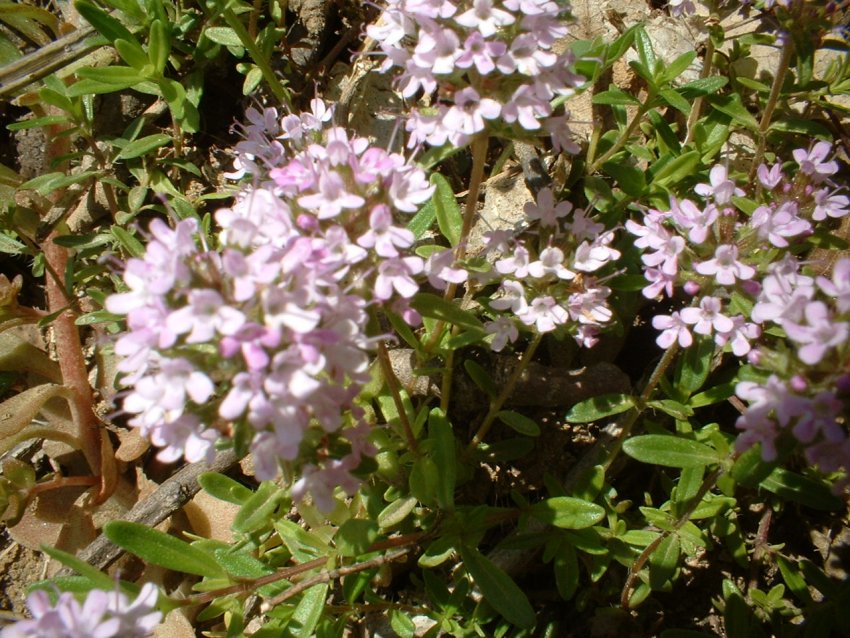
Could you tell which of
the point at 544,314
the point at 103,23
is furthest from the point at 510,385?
the point at 103,23

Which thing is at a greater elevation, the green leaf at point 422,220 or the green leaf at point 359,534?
the green leaf at point 422,220

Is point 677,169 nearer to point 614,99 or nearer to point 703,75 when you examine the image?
point 614,99

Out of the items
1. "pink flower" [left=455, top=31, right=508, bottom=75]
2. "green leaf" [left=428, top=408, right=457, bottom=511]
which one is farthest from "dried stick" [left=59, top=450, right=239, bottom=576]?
Answer: "pink flower" [left=455, top=31, right=508, bottom=75]

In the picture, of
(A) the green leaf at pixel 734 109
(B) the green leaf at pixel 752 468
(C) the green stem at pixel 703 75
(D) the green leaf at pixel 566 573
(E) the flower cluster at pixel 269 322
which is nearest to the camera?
(E) the flower cluster at pixel 269 322

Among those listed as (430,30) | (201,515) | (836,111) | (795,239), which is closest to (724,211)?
(795,239)

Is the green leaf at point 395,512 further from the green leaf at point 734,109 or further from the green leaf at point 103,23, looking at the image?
the green leaf at point 103,23

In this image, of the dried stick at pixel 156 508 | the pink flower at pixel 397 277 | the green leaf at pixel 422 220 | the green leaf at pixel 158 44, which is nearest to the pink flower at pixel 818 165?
the green leaf at pixel 422 220

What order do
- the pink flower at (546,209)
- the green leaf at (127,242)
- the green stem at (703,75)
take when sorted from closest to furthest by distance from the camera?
1. the pink flower at (546,209)
2. the green leaf at (127,242)
3. the green stem at (703,75)
